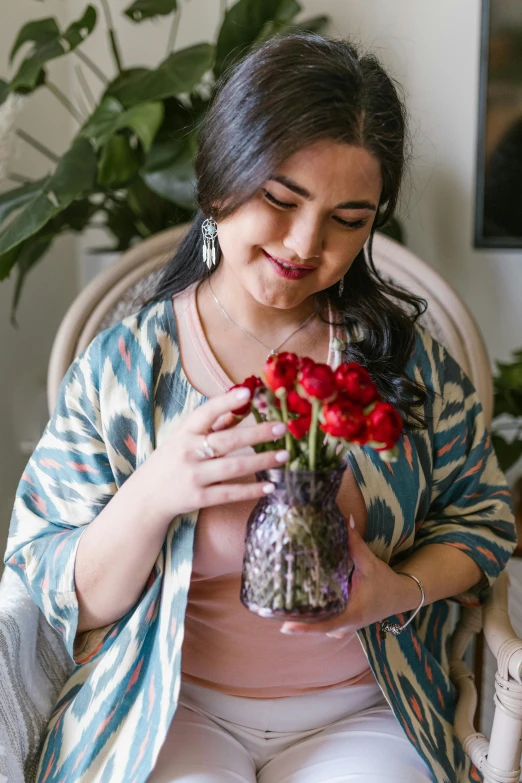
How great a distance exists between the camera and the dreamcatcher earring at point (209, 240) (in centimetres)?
99

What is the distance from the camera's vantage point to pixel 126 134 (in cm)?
151

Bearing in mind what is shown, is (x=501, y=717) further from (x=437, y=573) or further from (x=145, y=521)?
(x=145, y=521)

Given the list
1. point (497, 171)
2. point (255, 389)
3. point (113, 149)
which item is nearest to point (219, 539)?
point (255, 389)

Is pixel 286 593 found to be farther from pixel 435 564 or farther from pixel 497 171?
pixel 497 171

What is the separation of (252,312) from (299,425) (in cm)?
35

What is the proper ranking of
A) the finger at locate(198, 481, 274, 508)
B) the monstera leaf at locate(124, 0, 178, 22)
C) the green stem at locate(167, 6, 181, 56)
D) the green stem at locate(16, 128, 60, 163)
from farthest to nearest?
the green stem at locate(167, 6, 181, 56), the green stem at locate(16, 128, 60, 163), the monstera leaf at locate(124, 0, 178, 22), the finger at locate(198, 481, 274, 508)

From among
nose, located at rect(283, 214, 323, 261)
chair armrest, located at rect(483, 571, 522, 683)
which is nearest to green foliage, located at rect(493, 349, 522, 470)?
chair armrest, located at rect(483, 571, 522, 683)

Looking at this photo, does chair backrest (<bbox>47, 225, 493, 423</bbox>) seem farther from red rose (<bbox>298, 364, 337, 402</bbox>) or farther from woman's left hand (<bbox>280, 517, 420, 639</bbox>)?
red rose (<bbox>298, 364, 337, 402</bbox>)

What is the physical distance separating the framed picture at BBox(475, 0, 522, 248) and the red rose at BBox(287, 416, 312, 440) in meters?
1.20

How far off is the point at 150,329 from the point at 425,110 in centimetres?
101

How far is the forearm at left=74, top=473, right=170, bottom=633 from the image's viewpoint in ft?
2.82

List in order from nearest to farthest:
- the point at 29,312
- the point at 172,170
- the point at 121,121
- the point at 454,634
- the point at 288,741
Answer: the point at 288,741, the point at 454,634, the point at 121,121, the point at 172,170, the point at 29,312

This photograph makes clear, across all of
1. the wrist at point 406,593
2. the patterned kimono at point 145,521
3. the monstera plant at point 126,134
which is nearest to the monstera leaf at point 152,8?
the monstera plant at point 126,134

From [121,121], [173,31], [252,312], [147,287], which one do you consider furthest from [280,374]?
[173,31]
